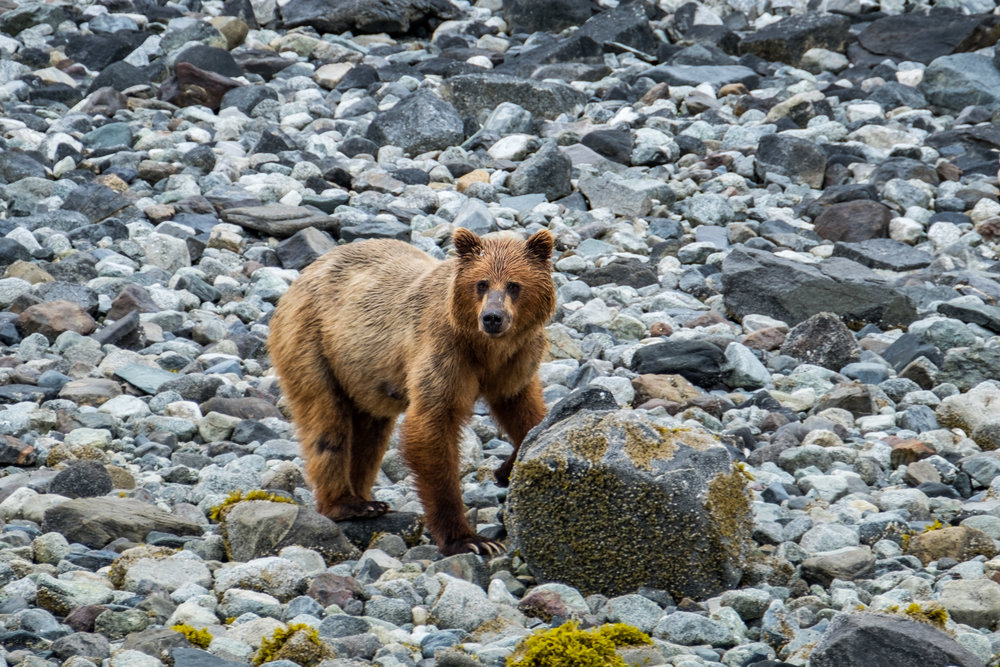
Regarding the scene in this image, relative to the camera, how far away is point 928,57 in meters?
15.2

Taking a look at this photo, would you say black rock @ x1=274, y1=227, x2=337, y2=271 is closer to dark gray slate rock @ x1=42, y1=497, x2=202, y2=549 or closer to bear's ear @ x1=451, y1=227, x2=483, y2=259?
bear's ear @ x1=451, y1=227, x2=483, y2=259

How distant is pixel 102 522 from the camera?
19.1ft

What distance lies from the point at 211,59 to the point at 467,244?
31.9 feet

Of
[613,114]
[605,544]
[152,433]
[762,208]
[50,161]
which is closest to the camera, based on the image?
[605,544]

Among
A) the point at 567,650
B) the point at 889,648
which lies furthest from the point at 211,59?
the point at 889,648

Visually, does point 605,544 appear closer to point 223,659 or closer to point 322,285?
point 223,659

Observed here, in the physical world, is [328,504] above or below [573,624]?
below

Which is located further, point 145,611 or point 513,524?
point 513,524

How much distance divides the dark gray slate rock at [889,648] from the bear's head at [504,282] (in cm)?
224

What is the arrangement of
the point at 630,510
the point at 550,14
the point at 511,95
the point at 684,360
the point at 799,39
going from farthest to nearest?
the point at 550,14
the point at 799,39
the point at 511,95
the point at 684,360
the point at 630,510

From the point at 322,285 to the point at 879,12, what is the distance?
12005 millimetres

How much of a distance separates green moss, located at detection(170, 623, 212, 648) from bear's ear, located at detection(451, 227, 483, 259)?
2.36m

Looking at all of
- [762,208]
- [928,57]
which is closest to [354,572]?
[762,208]

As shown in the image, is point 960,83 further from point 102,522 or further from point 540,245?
point 102,522
